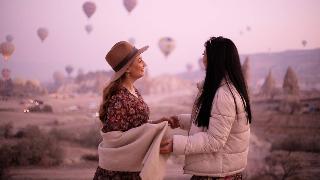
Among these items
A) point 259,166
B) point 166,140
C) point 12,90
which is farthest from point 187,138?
point 12,90

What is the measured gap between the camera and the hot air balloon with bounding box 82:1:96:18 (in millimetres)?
13945

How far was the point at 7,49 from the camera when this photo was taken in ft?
40.0

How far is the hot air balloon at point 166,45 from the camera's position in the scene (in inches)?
629

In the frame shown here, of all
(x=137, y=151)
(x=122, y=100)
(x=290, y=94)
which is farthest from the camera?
(x=290, y=94)

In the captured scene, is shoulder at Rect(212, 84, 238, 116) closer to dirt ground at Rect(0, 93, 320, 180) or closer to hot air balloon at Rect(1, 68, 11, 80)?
dirt ground at Rect(0, 93, 320, 180)

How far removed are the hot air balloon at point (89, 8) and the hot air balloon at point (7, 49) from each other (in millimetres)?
2652

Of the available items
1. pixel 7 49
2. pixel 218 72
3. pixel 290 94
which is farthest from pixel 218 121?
pixel 290 94

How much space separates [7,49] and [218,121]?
10.7m

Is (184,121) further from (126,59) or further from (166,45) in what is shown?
(166,45)

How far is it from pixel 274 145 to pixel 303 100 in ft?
9.56

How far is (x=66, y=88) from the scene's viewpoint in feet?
58.7

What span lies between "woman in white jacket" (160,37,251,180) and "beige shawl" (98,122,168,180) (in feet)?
0.28

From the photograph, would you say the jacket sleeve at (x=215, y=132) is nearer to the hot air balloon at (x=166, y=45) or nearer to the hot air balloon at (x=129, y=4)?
the hot air balloon at (x=129, y=4)

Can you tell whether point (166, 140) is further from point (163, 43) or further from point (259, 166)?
point (163, 43)
